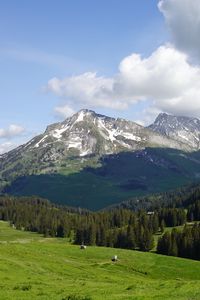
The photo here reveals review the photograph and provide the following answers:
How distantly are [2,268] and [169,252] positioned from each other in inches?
3864

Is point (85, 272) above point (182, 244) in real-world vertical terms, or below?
below

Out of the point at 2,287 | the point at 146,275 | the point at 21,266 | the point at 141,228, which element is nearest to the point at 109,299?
the point at 2,287

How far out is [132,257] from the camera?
13125 cm

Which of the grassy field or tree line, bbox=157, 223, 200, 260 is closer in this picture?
the grassy field

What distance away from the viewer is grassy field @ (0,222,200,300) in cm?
4503

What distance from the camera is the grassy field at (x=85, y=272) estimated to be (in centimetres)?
4503

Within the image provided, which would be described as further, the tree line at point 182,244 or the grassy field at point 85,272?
the tree line at point 182,244

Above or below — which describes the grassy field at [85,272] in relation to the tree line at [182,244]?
below

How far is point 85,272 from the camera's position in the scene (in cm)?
8656

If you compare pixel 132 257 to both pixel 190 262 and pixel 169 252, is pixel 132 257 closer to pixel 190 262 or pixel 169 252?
pixel 190 262

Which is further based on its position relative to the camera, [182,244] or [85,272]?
[182,244]

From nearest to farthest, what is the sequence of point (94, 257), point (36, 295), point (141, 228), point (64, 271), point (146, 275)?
1. point (36, 295)
2. point (64, 271)
3. point (146, 275)
4. point (94, 257)
5. point (141, 228)

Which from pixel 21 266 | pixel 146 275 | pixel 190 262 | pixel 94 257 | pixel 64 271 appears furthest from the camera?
pixel 94 257

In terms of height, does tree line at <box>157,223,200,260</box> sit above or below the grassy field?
above
